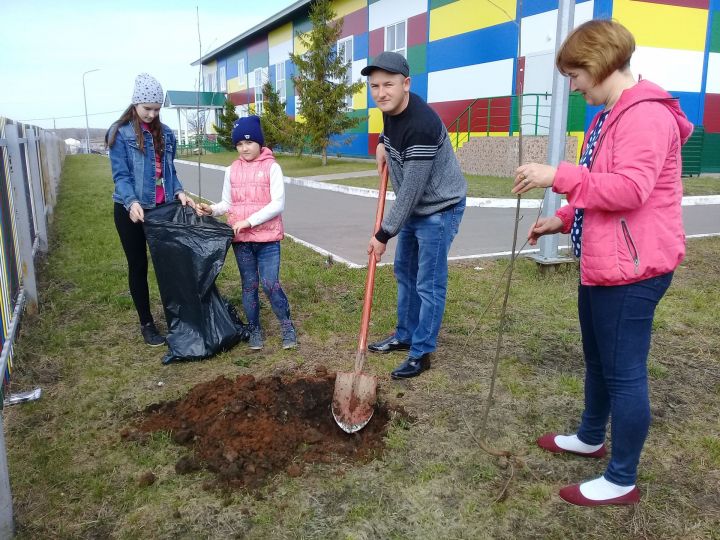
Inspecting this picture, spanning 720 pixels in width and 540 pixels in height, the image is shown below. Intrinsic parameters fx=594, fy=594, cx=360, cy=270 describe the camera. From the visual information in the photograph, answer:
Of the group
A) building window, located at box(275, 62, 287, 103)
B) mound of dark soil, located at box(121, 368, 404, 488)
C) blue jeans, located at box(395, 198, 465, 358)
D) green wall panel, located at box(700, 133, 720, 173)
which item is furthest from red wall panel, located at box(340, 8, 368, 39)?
mound of dark soil, located at box(121, 368, 404, 488)

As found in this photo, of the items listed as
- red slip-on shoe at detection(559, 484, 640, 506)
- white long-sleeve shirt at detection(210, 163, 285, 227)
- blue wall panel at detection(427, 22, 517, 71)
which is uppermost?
blue wall panel at detection(427, 22, 517, 71)

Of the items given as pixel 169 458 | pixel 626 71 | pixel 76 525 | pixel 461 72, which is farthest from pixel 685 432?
pixel 461 72

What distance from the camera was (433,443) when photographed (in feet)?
9.51

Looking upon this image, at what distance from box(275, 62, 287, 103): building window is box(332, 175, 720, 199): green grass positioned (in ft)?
49.3

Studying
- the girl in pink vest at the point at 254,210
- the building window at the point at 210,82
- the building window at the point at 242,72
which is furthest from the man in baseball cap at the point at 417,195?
the building window at the point at 210,82

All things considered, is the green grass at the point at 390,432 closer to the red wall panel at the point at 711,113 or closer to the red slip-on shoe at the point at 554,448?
the red slip-on shoe at the point at 554,448

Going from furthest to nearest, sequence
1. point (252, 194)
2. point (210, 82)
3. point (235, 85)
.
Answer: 1. point (210, 82)
2. point (235, 85)
3. point (252, 194)

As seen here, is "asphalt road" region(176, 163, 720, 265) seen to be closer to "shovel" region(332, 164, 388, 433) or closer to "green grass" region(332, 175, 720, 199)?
"green grass" region(332, 175, 720, 199)

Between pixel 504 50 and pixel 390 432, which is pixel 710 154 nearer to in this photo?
pixel 504 50

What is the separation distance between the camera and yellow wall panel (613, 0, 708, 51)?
44.8 feet

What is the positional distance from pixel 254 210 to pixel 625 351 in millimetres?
2468

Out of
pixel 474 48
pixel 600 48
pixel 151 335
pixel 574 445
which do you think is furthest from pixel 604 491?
pixel 474 48

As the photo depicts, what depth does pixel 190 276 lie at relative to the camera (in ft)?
12.6

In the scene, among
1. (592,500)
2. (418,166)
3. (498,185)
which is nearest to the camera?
(592,500)
